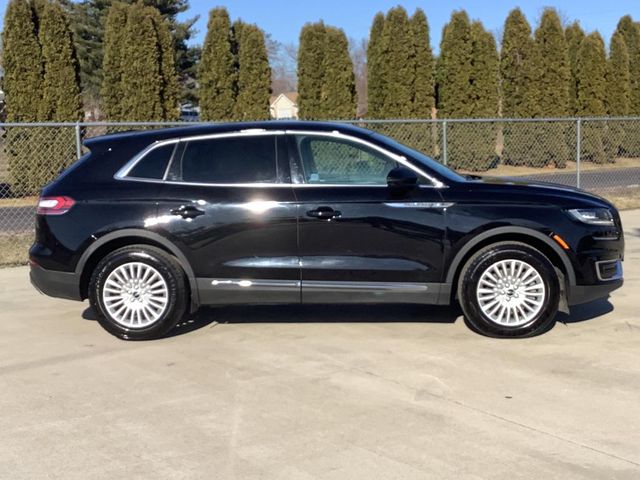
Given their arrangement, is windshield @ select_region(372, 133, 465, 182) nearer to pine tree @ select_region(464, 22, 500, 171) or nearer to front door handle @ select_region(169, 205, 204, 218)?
front door handle @ select_region(169, 205, 204, 218)

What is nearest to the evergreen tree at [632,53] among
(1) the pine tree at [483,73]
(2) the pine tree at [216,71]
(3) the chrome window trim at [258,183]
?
(1) the pine tree at [483,73]

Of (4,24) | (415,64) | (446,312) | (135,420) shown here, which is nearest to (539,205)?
(446,312)

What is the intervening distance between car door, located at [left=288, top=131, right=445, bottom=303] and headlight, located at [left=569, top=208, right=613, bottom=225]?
1088mm

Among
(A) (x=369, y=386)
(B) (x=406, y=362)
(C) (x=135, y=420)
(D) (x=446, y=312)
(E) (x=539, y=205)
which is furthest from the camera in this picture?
(D) (x=446, y=312)

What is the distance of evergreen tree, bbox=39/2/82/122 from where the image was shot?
17406mm

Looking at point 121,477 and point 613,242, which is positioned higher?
point 613,242

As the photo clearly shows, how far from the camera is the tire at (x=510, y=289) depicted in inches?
221

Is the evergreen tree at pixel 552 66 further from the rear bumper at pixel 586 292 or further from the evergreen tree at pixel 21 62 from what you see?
the rear bumper at pixel 586 292

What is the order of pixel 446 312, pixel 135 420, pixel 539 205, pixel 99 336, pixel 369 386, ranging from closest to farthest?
pixel 135 420 → pixel 369 386 → pixel 539 205 → pixel 99 336 → pixel 446 312

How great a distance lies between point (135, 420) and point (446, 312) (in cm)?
333

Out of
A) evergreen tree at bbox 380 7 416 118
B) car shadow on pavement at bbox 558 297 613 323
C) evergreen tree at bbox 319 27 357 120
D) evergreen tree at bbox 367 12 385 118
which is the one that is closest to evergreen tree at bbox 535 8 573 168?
evergreen tree at bbox 380 7 416 118

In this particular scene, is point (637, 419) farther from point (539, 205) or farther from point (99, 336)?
point (99, 336)

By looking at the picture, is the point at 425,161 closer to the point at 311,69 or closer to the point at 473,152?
the point at 473,152

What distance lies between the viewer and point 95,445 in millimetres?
3803
